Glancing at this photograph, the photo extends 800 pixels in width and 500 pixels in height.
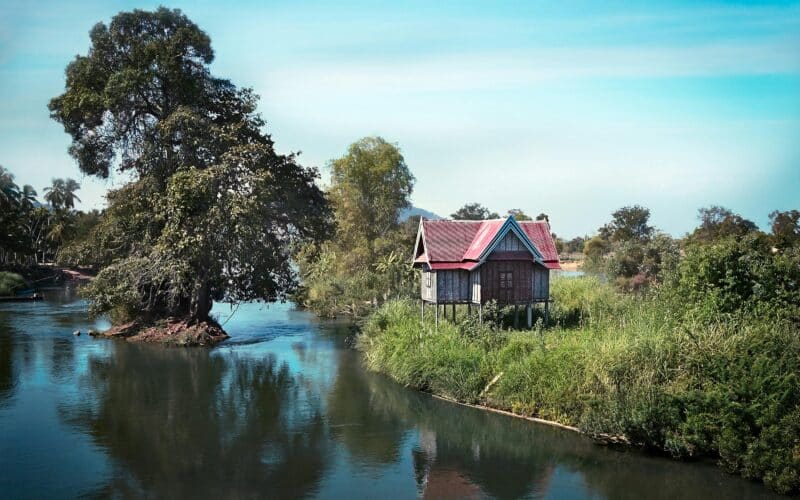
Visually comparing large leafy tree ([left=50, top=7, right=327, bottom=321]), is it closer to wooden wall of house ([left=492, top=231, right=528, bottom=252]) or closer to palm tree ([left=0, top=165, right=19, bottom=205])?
wooden wall of house ([left=492, top=231, right=528, bottom=252])

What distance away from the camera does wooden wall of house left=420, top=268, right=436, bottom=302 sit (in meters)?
28.3

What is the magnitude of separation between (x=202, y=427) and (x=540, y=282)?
1480 cm

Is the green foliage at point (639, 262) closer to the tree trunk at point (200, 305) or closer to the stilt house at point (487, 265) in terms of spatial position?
the stilt house at point (487, 265)

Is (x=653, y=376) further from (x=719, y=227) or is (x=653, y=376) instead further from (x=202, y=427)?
(x=719, y=227)

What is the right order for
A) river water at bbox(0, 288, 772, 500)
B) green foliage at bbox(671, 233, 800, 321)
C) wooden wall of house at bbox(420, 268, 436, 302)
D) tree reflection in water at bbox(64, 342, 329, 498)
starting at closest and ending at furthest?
river water at bbox(0, 288, 772, 500) → tree reflection in water at bbox(64, 342, 329, 498) → green foliage at bbox(671, 233, 800, 321) → wooden wall of house at bbox(420, 268, 436, 302)

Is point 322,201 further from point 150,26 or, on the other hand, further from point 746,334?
point 746,334

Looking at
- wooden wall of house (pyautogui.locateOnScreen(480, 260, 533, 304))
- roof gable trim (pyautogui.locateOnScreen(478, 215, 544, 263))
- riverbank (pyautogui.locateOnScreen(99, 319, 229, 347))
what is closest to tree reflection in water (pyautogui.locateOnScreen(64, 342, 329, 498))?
riverbank (pyautogui.locateOnScreen(99, 319, 229, 347))

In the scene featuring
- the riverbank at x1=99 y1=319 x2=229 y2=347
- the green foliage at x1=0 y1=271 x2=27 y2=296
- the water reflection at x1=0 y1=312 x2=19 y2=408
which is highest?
the green foliage at x1=0 y1=271 x2=27 y2=296

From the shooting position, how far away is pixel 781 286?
21.2 metres

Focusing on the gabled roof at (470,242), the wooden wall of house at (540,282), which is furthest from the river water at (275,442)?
the wooden wall of house at (540,282)

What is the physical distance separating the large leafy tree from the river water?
6.00 metres

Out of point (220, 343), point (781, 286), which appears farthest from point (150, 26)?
point (781, 286)

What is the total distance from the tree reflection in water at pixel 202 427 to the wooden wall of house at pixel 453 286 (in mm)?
7068

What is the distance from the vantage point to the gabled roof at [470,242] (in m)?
27.2
